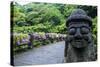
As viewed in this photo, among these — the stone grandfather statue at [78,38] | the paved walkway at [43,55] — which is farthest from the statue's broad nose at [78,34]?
the paved walkway at [43,55]

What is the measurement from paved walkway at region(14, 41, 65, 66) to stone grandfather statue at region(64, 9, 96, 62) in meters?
0.12

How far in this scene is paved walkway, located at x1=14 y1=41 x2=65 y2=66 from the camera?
2.57 meters

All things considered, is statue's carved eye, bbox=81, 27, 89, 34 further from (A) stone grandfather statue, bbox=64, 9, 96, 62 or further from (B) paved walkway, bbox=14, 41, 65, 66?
(B) paved walkway, bbox=14, 41, 65, 66

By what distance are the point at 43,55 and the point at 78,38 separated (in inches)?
23.5

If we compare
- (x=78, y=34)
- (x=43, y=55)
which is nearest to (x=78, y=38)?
(x=78, y=34)

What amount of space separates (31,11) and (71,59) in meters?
0.93

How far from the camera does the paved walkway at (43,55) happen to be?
8.43ft

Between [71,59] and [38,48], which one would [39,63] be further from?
[71,59]

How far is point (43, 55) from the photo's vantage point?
270 cm

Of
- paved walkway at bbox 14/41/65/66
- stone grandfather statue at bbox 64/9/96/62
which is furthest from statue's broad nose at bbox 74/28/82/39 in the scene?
paved walkway at bbox 14/41/65/66

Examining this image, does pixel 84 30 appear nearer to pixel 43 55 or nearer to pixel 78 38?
pixel 78 38

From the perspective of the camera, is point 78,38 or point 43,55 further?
point 78,38

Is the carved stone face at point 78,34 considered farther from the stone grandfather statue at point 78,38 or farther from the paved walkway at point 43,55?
the paved walkway at point 43,55

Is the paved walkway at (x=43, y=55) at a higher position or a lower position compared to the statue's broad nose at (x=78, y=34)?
lower
